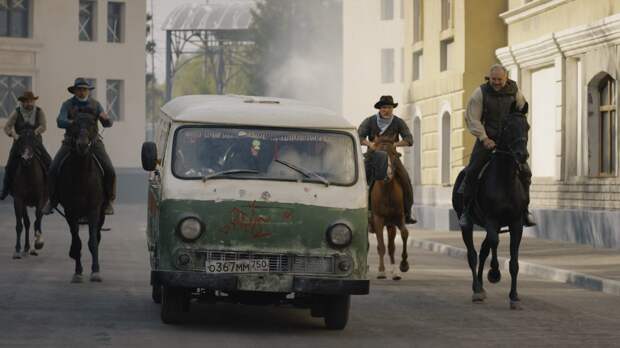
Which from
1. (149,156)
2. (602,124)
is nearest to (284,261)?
(149,156)

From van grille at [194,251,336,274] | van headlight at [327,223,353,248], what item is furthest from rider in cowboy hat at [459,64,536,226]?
van grille at [194,251,336,274]

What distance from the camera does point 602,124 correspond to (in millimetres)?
30219

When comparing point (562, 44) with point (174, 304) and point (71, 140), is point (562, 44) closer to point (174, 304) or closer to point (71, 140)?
point (71, 140)

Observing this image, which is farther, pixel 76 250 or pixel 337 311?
pixel 76 250

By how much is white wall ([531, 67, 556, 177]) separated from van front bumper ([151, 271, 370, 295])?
2068cm

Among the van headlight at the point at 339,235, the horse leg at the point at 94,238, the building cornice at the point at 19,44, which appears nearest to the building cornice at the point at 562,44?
the horse leg at the point at 94,238

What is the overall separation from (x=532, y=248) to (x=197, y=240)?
1541 centimetres

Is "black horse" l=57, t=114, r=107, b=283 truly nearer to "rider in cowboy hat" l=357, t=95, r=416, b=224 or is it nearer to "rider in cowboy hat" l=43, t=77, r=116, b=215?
"rider in cowboy hat" l=43, t=77, r=116, b=215

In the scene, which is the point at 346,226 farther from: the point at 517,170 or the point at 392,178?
the point at 392,178

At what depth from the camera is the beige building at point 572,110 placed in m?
28.8

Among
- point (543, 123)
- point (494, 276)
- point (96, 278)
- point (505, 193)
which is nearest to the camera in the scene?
point (505, 193)

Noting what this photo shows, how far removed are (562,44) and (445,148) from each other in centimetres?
932

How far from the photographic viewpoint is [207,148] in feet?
44.9

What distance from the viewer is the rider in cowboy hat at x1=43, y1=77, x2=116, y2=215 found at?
18.0m
